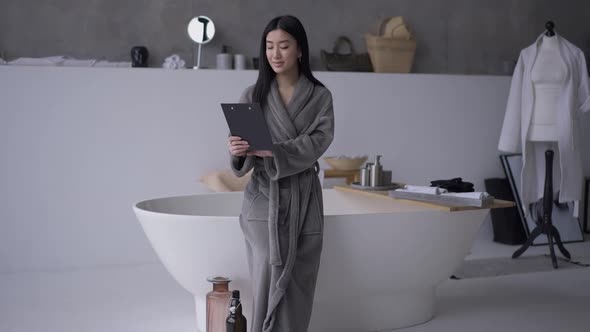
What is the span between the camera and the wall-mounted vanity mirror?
521 centimetres

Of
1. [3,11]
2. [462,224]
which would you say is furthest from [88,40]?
[462,224]

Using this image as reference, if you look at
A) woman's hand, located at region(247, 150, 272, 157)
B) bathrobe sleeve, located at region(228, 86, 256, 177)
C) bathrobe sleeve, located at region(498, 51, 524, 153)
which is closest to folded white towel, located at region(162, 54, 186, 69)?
bathrobe sleeve, located at region(498, 51, 524, 153)

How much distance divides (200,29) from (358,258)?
2.81 m

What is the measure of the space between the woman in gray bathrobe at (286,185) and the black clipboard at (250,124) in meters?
0.05

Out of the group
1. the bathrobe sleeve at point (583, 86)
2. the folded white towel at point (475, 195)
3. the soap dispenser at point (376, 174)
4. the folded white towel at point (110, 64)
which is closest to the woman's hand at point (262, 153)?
the folded white towel at point (475, 195)

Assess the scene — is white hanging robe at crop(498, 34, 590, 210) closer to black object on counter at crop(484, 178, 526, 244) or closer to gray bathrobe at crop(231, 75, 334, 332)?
black object on counter at crop(484, 178, 526, 244)

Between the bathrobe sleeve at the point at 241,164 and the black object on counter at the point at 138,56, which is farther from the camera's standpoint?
the black object on counter at the point at 138,56

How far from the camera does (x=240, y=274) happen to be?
2.94 metres

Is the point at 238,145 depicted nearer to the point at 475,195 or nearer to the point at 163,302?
the point at 475,195

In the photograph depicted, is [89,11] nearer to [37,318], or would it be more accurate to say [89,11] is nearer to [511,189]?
[37,318]

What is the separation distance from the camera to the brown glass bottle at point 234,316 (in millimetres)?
2635

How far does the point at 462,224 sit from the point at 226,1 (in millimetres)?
2987

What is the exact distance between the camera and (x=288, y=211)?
2.59 meters

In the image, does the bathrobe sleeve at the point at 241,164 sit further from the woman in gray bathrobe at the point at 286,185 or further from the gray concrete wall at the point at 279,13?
the gray concrete wall at the point at 279,13
